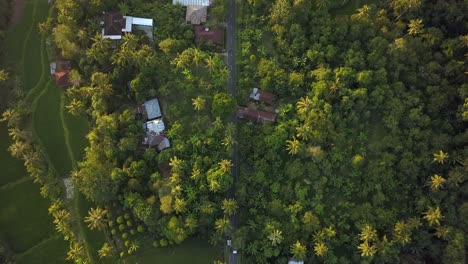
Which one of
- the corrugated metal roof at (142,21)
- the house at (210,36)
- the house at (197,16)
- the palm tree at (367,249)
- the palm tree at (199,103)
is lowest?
the palm tree at (367,249)

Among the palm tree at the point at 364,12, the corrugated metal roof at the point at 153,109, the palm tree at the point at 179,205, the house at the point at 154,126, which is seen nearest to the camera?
the palm tree at the point at 179,205

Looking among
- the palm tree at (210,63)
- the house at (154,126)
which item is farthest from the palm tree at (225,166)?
the palm tree at (210,63)

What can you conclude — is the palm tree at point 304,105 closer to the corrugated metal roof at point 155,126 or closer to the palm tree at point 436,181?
the palm tree at point 436,181

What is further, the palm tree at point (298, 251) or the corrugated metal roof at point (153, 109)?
the corrugated metal roof at point (153, 109)

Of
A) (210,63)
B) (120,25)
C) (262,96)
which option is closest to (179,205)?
(262,96)

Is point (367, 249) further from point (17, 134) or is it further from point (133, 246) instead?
point (17, 134)

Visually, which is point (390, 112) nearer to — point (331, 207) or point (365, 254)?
point (331, 207)

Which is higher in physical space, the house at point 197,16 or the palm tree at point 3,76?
the house at point 197,16
